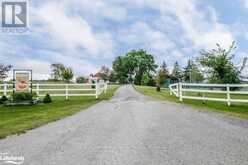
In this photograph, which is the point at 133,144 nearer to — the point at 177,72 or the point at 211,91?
the point at 211,91

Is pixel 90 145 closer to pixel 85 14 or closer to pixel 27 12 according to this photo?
pixel 27 12

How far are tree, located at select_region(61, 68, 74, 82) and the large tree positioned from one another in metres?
32.2

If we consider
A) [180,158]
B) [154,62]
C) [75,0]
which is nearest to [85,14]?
[75,0]

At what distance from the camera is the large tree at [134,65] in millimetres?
103438

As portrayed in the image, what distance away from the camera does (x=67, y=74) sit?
71.0 m

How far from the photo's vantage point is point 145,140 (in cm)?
562

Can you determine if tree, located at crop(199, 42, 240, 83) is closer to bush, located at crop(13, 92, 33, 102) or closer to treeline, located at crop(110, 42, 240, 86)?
treeline, located at crop(110, 42, 240, 86)

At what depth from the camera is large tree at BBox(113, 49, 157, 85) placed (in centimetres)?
10344

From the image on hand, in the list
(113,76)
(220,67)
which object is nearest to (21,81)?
(220,67)

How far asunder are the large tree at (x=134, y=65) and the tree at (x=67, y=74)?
106ft

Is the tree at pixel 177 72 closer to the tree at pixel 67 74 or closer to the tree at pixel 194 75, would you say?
the tree at pixel 67 74

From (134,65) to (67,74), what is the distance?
127 feet

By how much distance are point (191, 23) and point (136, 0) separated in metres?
7.23

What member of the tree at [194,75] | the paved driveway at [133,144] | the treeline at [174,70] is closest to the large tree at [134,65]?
the treeline at [174,70]
